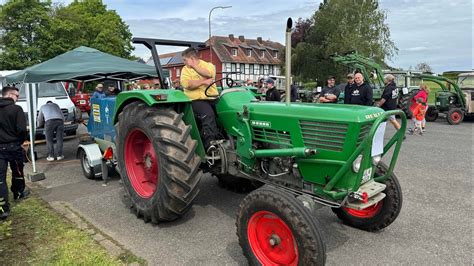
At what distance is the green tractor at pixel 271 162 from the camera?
2.75 meters

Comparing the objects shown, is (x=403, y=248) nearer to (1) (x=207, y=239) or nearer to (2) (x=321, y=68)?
(1) (x=207, y=239)

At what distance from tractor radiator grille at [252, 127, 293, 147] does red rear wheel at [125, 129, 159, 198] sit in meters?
1.39

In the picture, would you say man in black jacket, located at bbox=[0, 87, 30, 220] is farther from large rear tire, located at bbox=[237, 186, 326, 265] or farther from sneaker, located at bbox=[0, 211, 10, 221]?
large rear tire, located at bbox=[237, 186, 326, 265]

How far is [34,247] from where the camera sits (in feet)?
11.3

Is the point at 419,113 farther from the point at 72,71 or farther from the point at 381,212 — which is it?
the point at 72,71

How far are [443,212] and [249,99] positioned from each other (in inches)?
107

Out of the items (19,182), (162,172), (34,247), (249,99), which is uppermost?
(249,99)

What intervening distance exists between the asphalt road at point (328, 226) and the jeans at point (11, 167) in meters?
0.41

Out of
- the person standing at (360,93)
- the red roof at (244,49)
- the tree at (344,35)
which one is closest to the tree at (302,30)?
the tree at (344,35)

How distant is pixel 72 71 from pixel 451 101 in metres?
13.0

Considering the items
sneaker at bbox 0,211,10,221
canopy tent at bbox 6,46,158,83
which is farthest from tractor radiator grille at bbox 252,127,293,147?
canopy tent at bbox 6,46,158,83

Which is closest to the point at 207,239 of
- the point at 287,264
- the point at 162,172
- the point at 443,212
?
the point at 162,172

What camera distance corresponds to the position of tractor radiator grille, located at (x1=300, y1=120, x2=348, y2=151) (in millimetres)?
2836

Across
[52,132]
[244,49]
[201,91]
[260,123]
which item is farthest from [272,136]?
[244,49]
